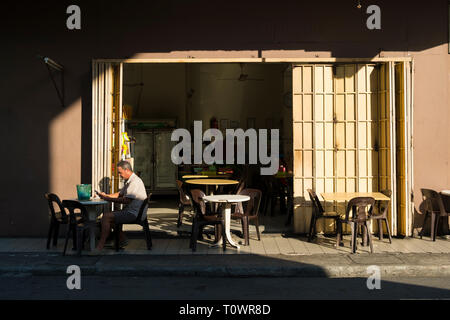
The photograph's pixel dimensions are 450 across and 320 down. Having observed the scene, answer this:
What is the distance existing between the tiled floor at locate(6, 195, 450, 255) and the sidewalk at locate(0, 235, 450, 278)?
16 mm

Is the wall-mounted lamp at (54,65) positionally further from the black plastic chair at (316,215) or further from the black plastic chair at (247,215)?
the black plastic chair at (316,215)

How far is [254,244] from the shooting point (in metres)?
8.41

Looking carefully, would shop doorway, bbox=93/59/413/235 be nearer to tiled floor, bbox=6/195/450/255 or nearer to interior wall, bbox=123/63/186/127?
tiled floor, bbox=6/195/450/255

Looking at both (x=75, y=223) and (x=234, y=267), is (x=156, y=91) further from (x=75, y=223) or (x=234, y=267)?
(x=234, y=267)

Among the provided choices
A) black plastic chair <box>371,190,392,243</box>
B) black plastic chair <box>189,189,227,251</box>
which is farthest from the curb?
black plastic chair <box>371,190,392,243</box>

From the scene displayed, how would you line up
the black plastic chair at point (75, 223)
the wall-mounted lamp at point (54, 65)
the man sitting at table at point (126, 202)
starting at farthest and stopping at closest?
the wall-mounted lamp at point (54, 65) < the man sitting at table at point (126, 202) < the black plastic chair at point (75, 223)

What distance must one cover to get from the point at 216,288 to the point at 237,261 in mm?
1086

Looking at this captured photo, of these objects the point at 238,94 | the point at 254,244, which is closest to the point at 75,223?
the point at 254,244

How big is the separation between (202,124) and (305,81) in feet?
23.8

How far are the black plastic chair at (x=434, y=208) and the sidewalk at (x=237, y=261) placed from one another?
0.34 metres

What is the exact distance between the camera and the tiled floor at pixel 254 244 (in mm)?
7867

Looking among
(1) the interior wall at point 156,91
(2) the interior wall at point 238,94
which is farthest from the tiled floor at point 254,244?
(2) the interior wall at point 238,94

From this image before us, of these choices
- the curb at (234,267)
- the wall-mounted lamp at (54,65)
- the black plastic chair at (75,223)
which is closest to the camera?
the curb at (234,267)
